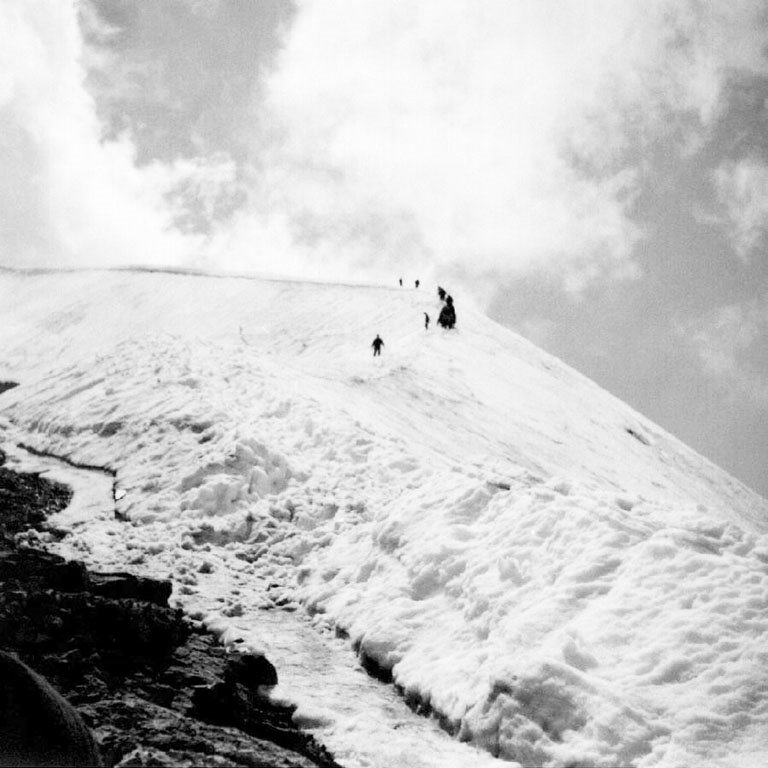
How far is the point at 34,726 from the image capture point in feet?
17.7

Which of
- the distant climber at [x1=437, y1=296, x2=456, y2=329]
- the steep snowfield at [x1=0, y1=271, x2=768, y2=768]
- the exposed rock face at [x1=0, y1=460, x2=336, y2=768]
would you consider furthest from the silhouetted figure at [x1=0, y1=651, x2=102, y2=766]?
the distant climber at [x1=437, y1=296, x2=456, y2=329]

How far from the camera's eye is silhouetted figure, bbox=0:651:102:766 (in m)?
5.22

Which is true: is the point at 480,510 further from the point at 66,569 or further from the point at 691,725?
the point at 66,569

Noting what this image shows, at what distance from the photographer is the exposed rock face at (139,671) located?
653 centimetres

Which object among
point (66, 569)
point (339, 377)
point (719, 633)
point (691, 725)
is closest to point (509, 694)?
point (691, 725)

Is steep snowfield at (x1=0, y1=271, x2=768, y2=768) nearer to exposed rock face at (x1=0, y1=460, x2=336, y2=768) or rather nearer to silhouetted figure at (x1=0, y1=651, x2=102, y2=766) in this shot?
exposed rock face at (x1=0, y1=460, x2=336, y2=768)

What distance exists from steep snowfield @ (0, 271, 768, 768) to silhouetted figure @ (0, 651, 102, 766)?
4.40 metres

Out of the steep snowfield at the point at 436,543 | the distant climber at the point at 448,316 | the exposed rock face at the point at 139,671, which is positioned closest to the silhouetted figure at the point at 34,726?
the exposed rock face at the point at 139,671

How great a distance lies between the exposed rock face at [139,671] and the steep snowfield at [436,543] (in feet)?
4.51

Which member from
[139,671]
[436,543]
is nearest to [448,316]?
[436,543]

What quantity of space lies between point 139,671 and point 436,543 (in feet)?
17.5

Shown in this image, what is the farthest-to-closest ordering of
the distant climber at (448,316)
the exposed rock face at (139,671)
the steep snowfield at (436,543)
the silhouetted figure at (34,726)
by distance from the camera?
the distant climber at (448,316), the steep snowfield at (436,543), the exposed rock face at (139,671), the silhouetted figure at (34,726)

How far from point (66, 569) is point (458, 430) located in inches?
733

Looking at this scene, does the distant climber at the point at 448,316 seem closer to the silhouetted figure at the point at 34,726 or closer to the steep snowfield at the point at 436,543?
the steep snowfield at the point at 436,543
